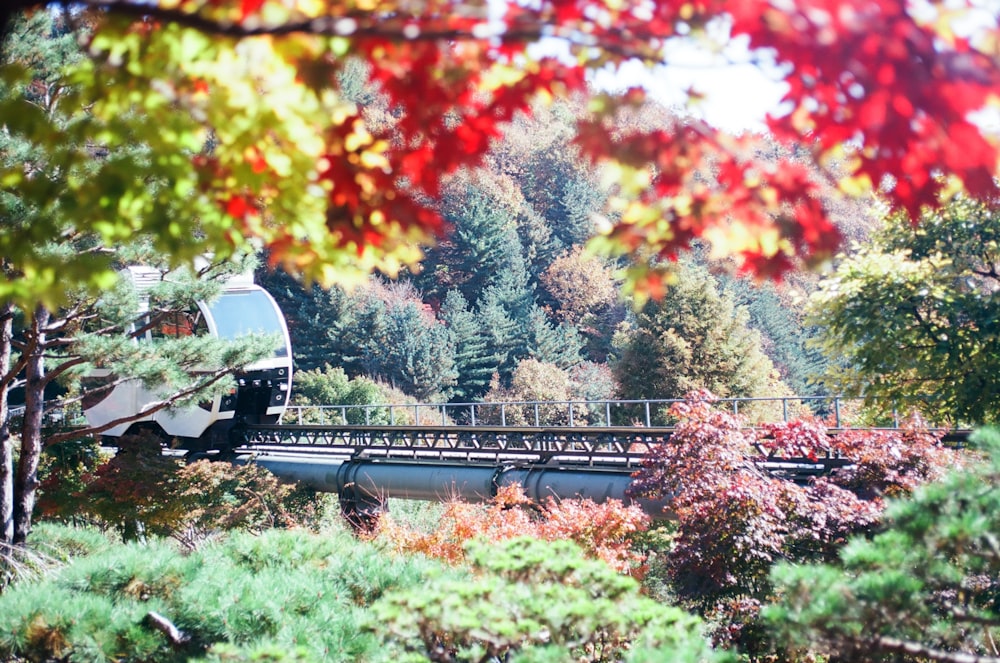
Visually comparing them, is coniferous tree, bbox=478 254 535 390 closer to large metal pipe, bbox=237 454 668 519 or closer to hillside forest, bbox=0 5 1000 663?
large metal pipe, bbox=237 454 668 519

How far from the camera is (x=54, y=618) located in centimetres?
524

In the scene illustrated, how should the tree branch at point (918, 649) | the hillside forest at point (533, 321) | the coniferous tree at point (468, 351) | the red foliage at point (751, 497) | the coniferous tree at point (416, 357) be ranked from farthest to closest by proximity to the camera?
1. the coniferous tree at point (468, 351)
2. the coniferous tree at point (416, 357)
3. the hillside forest at point (533, 321)
4. the red foliage at point (751, 497)
5. the tree branch at point (918, 649)

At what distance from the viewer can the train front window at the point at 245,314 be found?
17.4m

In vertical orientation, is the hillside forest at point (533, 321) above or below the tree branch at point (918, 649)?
above

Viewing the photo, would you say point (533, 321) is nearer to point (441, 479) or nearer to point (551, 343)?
point (551, 343)

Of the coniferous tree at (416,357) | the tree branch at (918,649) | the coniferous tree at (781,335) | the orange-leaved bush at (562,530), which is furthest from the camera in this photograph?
the coniferous tree at (781,335)

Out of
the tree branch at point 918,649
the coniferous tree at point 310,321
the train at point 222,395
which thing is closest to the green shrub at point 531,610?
the tree branch at point 918,649

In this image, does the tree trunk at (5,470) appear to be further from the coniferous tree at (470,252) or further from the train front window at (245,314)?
the coniferous tree at (470,252)

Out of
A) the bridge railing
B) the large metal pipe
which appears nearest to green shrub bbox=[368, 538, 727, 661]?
the large metal pipe

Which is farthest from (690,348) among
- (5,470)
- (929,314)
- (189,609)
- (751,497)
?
(189,609)

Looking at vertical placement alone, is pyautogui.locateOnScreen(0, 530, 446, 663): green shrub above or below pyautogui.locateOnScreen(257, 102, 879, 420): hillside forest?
below

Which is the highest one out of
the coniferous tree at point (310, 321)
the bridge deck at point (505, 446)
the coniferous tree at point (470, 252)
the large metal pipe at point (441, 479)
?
the coniferous tree at point (470, 252)

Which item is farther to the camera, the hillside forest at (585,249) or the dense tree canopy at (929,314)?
the dense tree canopy at (929,314)

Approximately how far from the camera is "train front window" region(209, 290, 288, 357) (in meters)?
17.4
